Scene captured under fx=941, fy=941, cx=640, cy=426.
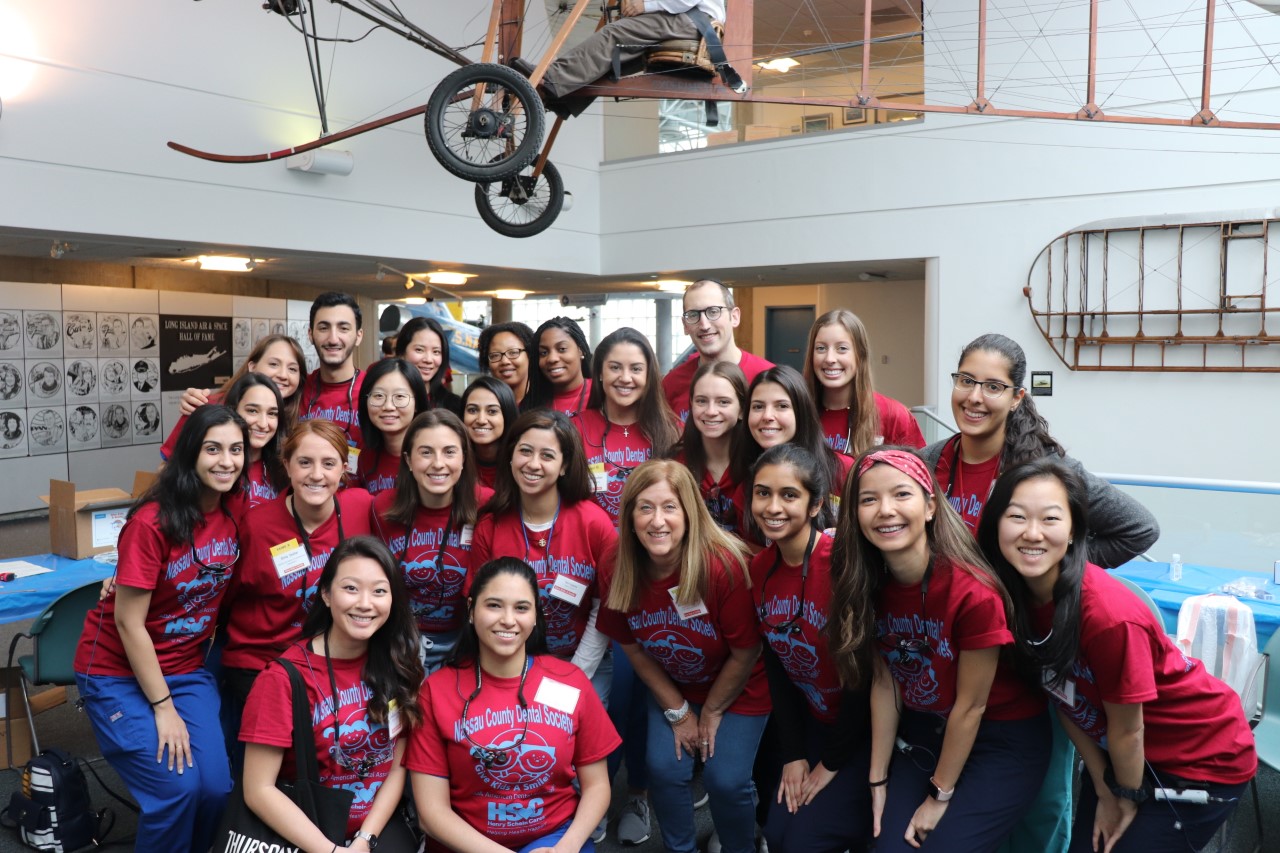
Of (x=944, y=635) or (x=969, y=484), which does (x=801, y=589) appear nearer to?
(x=944, y=635)

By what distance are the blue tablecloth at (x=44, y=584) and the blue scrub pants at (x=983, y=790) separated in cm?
295

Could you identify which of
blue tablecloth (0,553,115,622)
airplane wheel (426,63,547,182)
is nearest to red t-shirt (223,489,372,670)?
blue tablecloth (0,553,115,622)

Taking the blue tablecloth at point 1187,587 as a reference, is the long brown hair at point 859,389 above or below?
above

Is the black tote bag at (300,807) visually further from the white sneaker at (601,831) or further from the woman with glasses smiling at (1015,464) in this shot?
the woman with glasses smiling at (1015,464)

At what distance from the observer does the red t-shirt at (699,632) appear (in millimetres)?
2529

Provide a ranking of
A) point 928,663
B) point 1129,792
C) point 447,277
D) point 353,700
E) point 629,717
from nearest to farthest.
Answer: point 1129,792, point 928,663, point 353,700, point 629,717, point 447,277

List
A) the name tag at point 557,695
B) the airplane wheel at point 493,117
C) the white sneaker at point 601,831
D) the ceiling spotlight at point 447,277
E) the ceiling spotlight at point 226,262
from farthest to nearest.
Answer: the ceiling spotlight at point 447,277 < the ceiling spotlight at point 226,262 < the airplane wheel at point 493,117 < the white sneaker at point 601,831 < the name tag at point 557,695

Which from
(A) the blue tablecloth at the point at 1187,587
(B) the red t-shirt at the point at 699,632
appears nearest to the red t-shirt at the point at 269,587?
(B) the red t-shirt at the point at 699,632

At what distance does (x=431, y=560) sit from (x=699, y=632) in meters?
0.85

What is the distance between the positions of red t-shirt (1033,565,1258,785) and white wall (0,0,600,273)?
7.08 m

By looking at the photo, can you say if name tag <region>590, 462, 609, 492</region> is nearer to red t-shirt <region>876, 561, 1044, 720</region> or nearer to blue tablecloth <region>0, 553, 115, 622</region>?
red t-shirt <region>876, 561, 1044, 720</region>

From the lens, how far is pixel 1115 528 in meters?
2.40

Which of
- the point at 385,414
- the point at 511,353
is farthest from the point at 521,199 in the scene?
the point at 385,414

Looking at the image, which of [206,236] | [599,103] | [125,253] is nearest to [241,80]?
[206,236]
